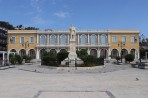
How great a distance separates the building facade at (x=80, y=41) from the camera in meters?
82.2

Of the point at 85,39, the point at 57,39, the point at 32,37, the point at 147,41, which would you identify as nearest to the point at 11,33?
the point at 32,37

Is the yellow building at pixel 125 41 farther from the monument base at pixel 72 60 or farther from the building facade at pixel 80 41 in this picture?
the monument base at pixel 72 60

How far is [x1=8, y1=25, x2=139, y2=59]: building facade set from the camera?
3236 inches

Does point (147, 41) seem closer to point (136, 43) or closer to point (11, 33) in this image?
point (136, 43)

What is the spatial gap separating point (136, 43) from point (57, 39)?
2227cm

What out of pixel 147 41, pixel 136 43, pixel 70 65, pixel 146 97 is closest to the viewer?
pixel 146 97

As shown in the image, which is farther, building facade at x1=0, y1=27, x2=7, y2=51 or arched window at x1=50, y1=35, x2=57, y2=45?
building facade at x1=0, y1=27, x2=7, y2=51

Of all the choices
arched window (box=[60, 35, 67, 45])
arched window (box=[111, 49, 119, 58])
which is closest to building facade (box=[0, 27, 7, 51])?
arched window (box=[60, 35, 67, 45])

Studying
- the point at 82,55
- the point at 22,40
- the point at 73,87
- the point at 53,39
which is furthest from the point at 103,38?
the point at 73,87

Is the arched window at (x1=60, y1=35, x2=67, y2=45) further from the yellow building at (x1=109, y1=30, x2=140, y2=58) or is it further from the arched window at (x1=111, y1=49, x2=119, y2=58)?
the arched window at (x1=111, y1=49, x2=119, y2=58)

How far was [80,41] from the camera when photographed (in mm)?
84125

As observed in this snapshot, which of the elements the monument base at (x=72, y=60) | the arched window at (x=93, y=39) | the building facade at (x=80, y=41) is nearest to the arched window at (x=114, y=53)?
the building facade at (x=80, y=41)

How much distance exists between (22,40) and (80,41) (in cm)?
1671

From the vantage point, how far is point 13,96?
10891 millimetres
